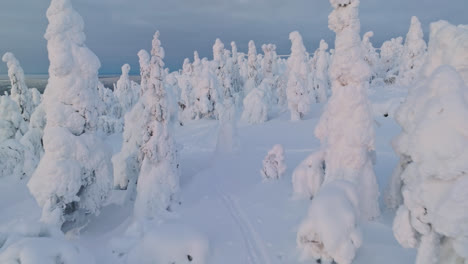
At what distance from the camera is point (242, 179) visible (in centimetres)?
1777

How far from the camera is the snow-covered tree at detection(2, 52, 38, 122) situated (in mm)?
25906

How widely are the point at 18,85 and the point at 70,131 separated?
1840cm

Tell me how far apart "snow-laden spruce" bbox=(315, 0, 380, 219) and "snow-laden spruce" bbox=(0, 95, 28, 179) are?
23143 mm

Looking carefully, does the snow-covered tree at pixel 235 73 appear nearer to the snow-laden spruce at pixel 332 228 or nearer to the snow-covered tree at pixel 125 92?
the snow-covered tree at pixel 125 92

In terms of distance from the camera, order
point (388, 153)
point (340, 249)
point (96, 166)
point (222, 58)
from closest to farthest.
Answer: point (340, 249) < point (96, 166) < point (388, 153) < point (222, 58)

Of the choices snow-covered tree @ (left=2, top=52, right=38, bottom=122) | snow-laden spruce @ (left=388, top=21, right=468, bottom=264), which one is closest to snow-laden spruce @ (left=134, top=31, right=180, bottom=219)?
snow-laden spruce @ (left=388, top=21, right=468, bottom=264)

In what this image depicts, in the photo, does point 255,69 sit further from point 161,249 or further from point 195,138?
point 161,249

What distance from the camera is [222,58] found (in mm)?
56062

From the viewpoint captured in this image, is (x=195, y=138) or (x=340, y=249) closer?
(x=340, y=249)

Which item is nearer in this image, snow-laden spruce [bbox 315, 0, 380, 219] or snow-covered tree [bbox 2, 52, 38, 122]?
snow-laden spruce [bbox 315, 0, 380, 219]

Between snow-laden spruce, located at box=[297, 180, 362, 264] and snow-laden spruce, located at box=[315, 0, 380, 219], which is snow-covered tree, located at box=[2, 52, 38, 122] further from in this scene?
snow-laden spruce, located at box=[297, 180, 362, 264]

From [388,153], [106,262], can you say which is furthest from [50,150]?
[388,153]

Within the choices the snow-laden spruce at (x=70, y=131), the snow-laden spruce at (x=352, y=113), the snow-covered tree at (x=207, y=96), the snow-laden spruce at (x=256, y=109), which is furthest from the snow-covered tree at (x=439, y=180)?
the snow-covered tree at (x=207, y=96)

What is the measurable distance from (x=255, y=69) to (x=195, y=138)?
3299 cm
